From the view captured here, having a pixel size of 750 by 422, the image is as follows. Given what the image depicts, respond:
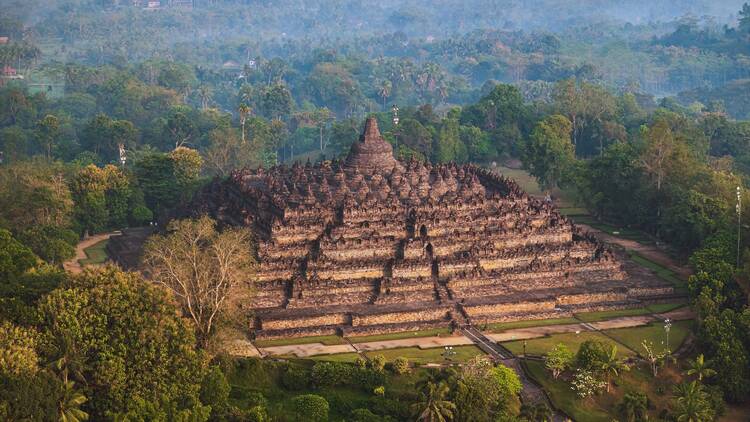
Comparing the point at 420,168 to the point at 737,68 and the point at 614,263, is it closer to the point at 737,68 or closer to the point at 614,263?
the point at 614,263

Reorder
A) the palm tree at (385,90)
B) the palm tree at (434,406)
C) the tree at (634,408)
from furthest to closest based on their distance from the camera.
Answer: the palm tree at (385,90), the tree at (634,408), the palm tree at (434,406)

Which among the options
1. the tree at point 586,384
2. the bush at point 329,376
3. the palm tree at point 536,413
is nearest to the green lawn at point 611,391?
the tree at point 586,384

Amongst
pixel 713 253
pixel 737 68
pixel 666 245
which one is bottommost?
pixel 737 68

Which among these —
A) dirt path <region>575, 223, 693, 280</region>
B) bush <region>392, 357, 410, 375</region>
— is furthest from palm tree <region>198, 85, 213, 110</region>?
bush <region>392, 357, 410, 375</region>

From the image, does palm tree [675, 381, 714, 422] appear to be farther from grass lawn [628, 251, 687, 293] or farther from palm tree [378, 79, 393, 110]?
palm tree [378, 79, 393, 110]

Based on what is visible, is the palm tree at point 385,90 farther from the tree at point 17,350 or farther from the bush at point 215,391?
the tree at point 17,350

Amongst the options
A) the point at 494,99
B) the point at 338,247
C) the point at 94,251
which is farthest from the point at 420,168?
the point at 494,99
